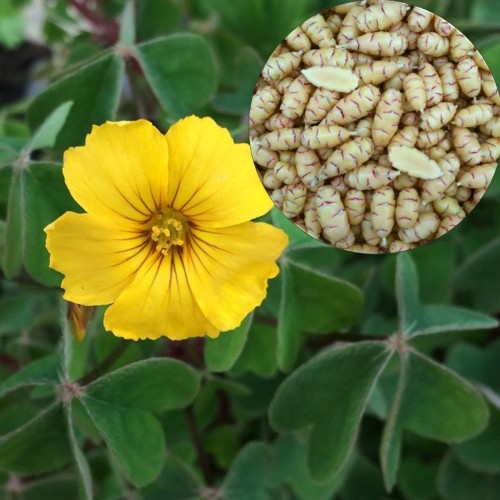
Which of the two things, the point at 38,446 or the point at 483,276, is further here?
the point at 483,276

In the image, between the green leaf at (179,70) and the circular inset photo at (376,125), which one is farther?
the green leaf at (179,70)

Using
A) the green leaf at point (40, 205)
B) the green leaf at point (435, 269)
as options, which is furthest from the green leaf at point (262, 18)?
the green leaf at point (40, 205)

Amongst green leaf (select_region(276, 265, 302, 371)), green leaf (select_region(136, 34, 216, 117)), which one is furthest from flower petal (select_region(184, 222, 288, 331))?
green leaf (select_region(136, 34, 216, 117))

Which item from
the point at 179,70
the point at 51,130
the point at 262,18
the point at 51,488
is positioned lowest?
the point at 51,488

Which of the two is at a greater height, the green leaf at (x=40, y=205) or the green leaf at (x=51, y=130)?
the green leaf at (x=51, y=130)

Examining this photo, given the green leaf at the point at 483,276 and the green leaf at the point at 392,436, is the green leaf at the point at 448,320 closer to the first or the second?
the green leaf at the point at 392,436

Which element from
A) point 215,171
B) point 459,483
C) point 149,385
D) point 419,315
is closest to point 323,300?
point 419,315

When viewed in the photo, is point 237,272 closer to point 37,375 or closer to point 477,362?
point 37,375
